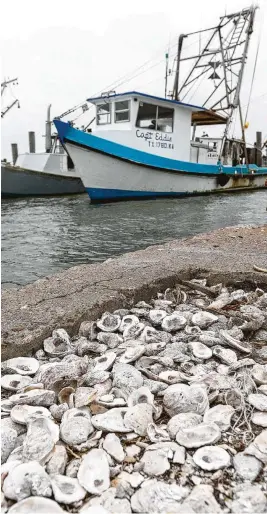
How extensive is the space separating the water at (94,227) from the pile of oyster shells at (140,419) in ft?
9.44

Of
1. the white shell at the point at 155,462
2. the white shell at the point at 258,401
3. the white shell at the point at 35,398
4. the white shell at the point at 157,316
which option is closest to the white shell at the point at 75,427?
the white shell at the point at 35,398

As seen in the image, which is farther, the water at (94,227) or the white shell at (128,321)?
the water at (94,227)

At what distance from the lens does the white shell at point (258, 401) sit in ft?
5.04

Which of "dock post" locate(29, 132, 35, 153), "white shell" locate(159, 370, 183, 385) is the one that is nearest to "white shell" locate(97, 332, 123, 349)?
"white shell" locate(159, 370, 183, 385)

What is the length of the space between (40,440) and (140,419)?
13.6 inches

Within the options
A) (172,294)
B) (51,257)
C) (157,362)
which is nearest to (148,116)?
(51,257)

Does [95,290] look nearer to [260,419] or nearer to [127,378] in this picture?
[127,378]

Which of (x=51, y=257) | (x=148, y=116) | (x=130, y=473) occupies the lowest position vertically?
(x=51, y=257)

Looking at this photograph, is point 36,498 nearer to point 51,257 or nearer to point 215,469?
point 215,469

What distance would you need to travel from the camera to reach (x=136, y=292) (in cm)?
292

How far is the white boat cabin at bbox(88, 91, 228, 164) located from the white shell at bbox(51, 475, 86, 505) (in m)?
12.1

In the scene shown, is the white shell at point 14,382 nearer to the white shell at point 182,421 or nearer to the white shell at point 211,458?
the white shell at point 182,421

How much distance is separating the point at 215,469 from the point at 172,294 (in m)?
1.78

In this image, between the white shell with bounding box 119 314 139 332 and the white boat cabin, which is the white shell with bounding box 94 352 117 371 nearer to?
the white shell with bounding box 119 314 139 332
